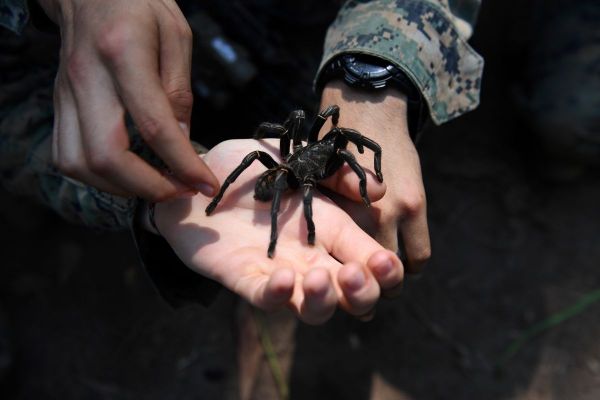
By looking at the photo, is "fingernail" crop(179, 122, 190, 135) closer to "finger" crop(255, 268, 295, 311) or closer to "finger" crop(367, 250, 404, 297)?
"finger" crop(255, 268, 295, 311)

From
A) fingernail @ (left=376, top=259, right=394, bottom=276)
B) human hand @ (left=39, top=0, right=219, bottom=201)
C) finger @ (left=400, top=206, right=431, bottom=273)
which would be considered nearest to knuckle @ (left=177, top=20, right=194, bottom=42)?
human hand @ (left=39, top=0, right=219, bottom=201)

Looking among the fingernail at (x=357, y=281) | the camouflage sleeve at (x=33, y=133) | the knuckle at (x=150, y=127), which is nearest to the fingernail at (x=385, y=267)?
the fingernail at (x=357, y=281)

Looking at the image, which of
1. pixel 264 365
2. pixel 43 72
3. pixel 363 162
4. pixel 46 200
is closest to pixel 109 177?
pixel 363 162

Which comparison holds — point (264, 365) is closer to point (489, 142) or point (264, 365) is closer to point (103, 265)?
point (103, 265)

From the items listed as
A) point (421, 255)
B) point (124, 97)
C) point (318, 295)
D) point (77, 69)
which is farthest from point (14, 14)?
point (421, 255)

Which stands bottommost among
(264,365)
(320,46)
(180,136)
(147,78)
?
(264,365)

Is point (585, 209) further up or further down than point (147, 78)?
further down

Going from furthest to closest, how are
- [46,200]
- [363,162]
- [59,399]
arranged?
[59,399], [46,200], [363,162]
